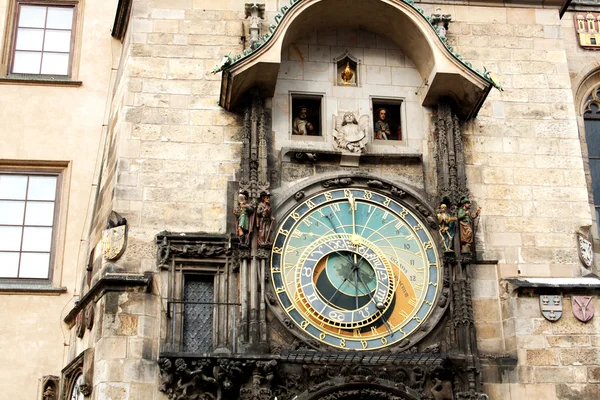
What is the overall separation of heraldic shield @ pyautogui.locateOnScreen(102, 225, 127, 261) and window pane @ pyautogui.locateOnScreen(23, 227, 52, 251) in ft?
6.90

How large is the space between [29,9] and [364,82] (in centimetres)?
557

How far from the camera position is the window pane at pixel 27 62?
1591 centimetres

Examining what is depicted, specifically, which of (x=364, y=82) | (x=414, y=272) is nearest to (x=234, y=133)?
(x=364, y=82)

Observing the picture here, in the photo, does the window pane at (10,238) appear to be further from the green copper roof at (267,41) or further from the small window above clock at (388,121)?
the small window above clock at (388,121)

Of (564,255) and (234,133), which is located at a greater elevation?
(234,133)

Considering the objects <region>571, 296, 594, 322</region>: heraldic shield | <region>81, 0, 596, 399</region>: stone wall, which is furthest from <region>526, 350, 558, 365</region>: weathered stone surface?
<region>571, 296, 594, 322</region>: heraldic shield

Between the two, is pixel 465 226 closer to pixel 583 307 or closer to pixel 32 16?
pixel 583 307

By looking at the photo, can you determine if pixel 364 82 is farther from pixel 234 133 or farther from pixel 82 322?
pixel 82 322

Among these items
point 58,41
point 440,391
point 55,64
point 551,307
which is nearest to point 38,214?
point 55,64

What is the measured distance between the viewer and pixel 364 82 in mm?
14531

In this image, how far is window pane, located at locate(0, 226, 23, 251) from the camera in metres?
14.8

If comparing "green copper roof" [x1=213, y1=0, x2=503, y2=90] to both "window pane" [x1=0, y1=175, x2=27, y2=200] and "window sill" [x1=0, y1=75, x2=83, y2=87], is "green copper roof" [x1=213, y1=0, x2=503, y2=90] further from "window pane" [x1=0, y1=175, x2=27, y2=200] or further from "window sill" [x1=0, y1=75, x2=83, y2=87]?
"window pane" [x1=0, y1=175, x2=27, y2=200]

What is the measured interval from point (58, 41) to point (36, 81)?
90cm

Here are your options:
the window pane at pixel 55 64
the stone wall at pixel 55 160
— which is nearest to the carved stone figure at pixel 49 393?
the stone wall at pixel 55 160
